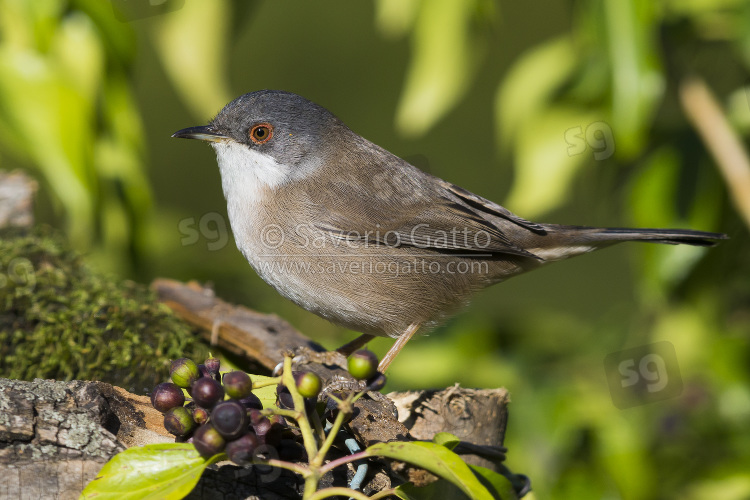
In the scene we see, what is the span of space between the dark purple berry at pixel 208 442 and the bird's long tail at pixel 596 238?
9.17ft

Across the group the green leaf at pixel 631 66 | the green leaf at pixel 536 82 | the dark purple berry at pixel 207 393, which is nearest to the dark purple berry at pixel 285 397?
the dark purple berry at pixel 207 393

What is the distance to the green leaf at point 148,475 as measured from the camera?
161cm

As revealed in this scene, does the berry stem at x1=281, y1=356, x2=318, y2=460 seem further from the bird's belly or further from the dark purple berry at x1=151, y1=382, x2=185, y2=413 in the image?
the bird's belly

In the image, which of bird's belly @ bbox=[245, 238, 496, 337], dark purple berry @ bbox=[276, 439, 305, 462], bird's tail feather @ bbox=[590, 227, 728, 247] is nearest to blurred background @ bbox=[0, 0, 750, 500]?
bird's tail feather @ bbox=[590, 227, 728, 247]

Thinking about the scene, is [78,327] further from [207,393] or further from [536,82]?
[536,82]

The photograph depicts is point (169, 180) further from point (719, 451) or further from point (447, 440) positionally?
point (447, 440)

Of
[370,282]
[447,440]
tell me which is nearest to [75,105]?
[370,282]

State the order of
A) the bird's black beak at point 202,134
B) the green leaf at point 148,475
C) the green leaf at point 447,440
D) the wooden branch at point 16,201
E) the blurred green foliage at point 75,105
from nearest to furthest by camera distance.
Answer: the green leaf at point 148,475
the green leaf at point 447,440
the blurred green foliage at point 75,105
the bird's black beak at point 202,134
the wooden branch at point 16,201

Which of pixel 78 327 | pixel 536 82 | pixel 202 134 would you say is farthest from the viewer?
pixel 536 82

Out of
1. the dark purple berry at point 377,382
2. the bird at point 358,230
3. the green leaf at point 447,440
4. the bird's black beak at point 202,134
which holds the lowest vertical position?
the green leaf at point 447,440

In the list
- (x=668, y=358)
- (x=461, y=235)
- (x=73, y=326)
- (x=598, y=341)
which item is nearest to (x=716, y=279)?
(x=668, y=358)

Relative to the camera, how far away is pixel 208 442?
166 cm

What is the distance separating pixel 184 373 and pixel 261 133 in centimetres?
225

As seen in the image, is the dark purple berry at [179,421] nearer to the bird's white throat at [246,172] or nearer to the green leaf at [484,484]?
A: the green leaf at [484,484]
